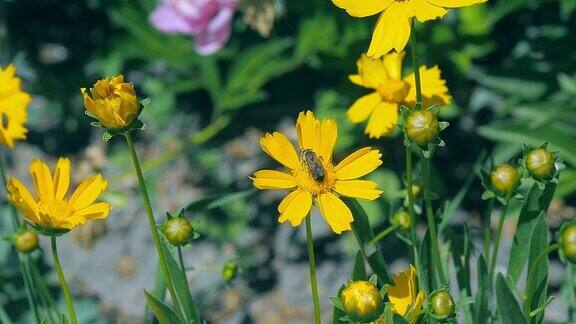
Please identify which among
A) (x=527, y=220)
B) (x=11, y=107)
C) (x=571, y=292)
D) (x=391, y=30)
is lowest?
(x=571, y=292)

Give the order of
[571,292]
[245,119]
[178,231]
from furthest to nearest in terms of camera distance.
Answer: [245,119] < [571,292] < [178,231]

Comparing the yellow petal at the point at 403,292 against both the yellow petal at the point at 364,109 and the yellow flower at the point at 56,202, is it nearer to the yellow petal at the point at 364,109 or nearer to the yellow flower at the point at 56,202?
the yellow petal at the point at 364,109

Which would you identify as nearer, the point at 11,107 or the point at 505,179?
the point at 505,179

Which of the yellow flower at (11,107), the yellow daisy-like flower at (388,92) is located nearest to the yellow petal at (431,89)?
the yellow daisy-like flower at (388,92)

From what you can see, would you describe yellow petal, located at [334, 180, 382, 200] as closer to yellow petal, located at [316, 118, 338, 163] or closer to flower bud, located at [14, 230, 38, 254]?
yellow petal, located at [316, 118, 338, 163]

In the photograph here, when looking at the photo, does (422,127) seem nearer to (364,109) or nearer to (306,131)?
(306,131)

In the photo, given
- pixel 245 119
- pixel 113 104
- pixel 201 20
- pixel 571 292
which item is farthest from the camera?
pixel 245 119

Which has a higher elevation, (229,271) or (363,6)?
(363,6)

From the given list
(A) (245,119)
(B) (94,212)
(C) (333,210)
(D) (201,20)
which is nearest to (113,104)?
(B) (94,212)
